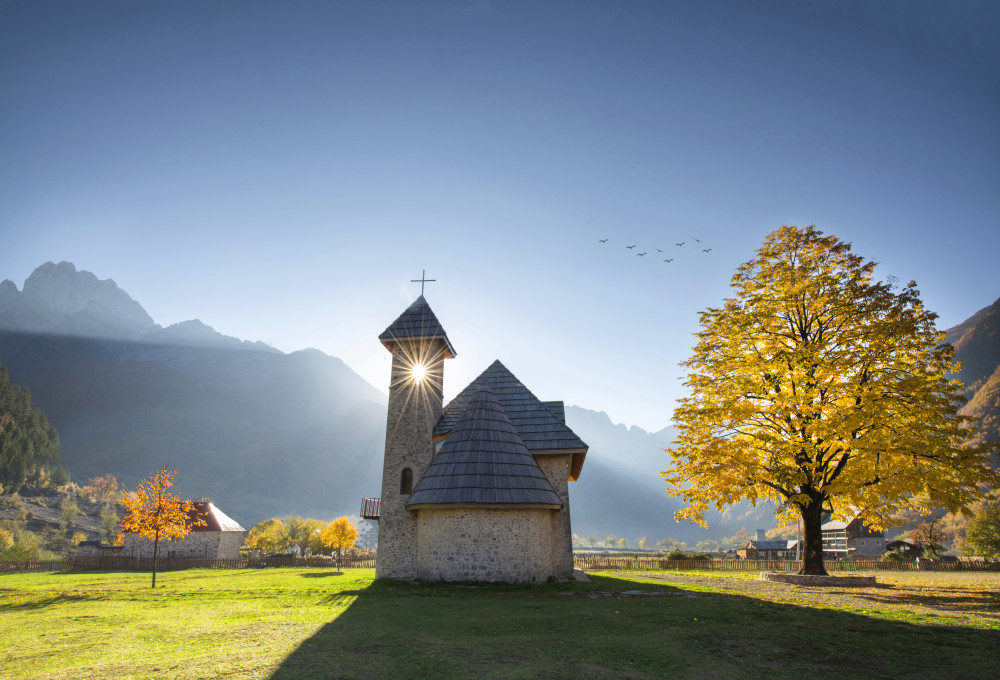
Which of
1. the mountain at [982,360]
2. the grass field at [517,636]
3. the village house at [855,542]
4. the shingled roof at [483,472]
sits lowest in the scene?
the village house at [855,542]

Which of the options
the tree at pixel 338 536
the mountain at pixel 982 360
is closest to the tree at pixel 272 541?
the tree at pixel 338 536

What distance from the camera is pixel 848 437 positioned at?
17.4 metres

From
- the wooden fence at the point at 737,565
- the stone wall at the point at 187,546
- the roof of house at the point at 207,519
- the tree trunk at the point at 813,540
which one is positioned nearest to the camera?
the tree trunk at the point at 813,540

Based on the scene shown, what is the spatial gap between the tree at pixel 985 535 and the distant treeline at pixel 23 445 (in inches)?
4901

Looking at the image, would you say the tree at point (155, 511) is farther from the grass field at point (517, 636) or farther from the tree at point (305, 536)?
the tree at point (305, 536)

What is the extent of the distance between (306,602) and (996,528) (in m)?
64.2

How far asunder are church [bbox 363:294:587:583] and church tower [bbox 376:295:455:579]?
46 millimetres

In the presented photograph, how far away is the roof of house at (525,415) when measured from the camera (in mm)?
22062

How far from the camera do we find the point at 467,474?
1864 centimetres

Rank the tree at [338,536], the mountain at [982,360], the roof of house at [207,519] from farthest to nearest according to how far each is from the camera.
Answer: the mountain at [982,360] < the tree at [338,536] < the roof of house at [207,519]

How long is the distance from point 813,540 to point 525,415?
1184 cm

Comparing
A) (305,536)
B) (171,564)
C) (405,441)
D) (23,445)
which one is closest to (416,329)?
(405,441)

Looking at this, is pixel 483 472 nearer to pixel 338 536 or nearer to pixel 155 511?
pixel 155 511

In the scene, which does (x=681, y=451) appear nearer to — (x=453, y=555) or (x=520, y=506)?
(x=520, y=506)
